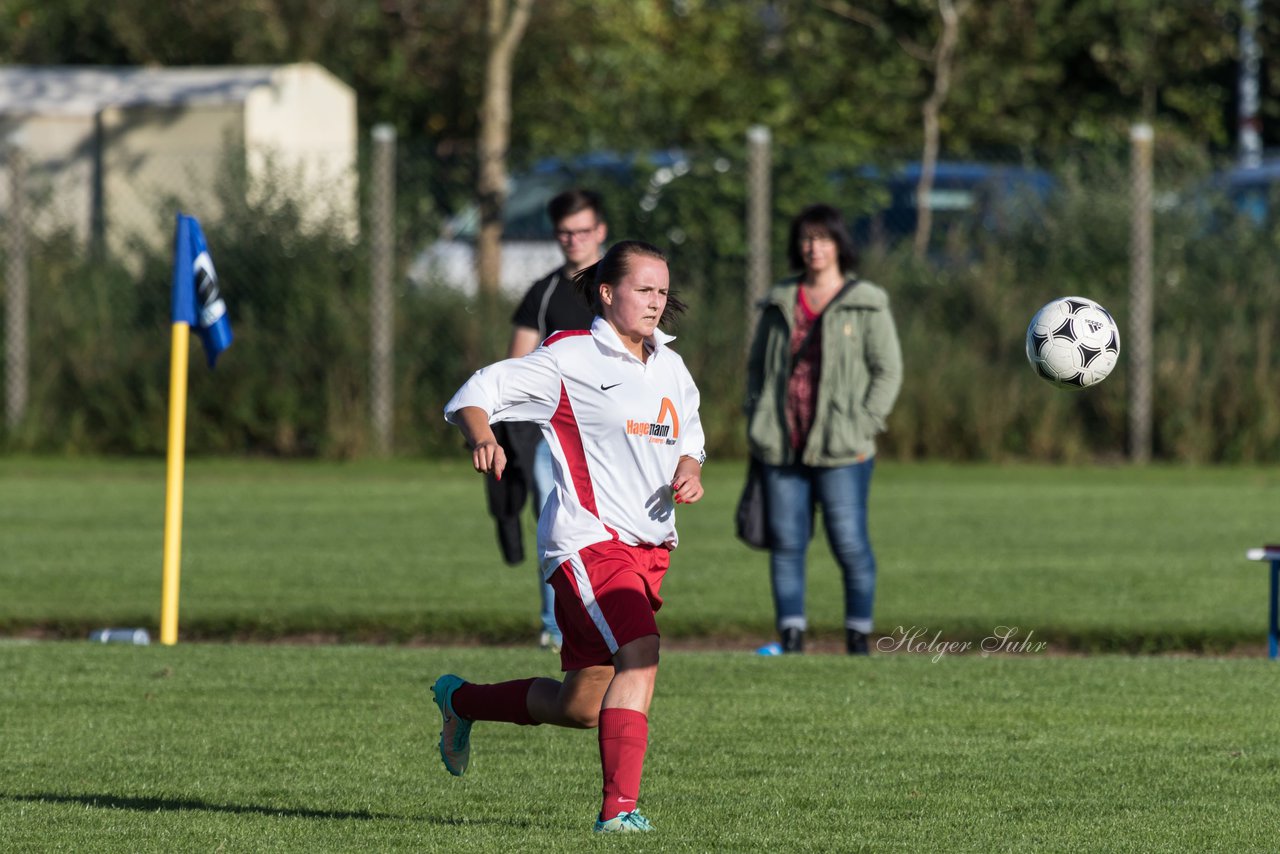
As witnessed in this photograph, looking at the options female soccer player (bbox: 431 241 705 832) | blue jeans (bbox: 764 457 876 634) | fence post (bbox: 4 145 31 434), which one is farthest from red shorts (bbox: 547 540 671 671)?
fence post (bbox: 4 145 31 434)

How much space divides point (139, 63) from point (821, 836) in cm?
2261

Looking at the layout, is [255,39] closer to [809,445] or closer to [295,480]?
[295,480]

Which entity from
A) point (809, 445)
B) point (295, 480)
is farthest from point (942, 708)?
point (295, 480)

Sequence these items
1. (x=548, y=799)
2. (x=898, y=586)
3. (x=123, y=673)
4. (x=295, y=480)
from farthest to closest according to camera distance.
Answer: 1. (x=295, y=480)
2. (x=898, y=586)
3. (x=123, y=673)
4. (x=548, y=799)

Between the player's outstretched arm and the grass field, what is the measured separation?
38.5 inches

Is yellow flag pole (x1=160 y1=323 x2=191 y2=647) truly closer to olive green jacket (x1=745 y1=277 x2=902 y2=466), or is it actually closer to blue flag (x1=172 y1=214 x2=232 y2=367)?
blue flag (x1=172 y1=214 x2=232 y2=367)

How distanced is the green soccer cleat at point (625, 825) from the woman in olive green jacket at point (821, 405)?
3.70 meters

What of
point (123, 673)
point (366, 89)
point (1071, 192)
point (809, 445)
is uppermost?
point (366, 89)

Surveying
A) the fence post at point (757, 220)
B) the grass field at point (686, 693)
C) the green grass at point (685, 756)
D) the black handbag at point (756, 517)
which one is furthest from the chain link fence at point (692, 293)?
the green grass at point (685, 756)

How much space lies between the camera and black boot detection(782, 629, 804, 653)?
8.94 m

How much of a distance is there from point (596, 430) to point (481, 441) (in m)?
0.46

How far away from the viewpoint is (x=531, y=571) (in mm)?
11336

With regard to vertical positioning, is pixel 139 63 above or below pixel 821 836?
above

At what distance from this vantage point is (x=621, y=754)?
5160 millimetres
